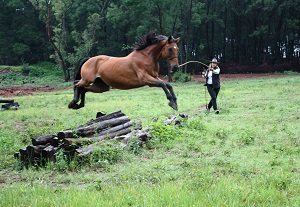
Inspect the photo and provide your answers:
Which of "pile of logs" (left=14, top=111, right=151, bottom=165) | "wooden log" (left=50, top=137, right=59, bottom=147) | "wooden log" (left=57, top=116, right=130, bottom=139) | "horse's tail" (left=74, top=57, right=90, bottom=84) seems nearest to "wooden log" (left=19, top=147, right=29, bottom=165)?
"pile of logs" (left=14, top=111, right=151, bottom=165)

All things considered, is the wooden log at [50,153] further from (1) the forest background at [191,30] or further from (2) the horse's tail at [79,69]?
(1) the forest background at [191,30]

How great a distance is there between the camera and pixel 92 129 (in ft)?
28.9

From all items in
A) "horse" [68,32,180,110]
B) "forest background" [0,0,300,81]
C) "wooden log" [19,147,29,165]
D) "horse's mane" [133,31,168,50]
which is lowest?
"wooden log" [19,147,29,165]

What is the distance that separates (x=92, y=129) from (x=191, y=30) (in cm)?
4220

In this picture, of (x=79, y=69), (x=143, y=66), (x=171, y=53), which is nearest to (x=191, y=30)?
(x=79, y=69)

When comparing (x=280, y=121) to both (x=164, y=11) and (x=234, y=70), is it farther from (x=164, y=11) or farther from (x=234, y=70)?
(x=234, y=70)

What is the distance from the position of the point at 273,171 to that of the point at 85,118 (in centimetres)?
954

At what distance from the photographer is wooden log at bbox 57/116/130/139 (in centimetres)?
806

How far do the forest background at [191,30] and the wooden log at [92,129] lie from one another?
3110cm

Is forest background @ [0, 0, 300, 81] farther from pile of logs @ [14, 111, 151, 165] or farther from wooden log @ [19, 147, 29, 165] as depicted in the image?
wooden log @ [19, 147, 29, 165]

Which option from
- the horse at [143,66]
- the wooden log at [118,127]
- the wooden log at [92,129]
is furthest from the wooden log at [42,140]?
the horse at [143,66]

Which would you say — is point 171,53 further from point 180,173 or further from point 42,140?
point 42,140

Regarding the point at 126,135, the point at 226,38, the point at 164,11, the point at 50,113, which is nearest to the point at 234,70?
the point at 226,38

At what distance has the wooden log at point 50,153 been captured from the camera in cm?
769
